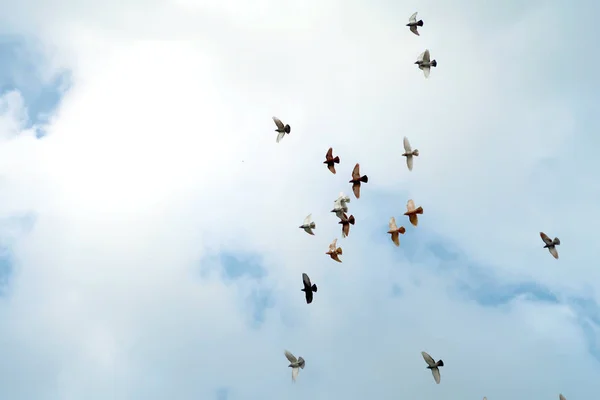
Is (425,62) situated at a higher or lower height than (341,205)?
higher

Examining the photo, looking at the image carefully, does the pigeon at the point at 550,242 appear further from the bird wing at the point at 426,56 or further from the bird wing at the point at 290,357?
the bird wing at the point at 290,357

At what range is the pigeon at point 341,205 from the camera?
7806 centimetres

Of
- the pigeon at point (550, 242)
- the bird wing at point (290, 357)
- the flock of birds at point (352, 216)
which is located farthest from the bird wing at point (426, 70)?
the bird wing at point (290, 357)

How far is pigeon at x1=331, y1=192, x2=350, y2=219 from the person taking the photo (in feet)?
256

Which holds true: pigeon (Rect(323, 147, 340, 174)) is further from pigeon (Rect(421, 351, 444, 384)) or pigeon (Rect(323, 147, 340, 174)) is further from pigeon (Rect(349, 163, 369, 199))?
pigeon (Rect(421, 351, 444, 384))

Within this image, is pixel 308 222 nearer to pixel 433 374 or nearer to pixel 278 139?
pixel 278 139

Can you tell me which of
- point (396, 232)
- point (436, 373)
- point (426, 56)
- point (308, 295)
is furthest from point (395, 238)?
point (426, 56)

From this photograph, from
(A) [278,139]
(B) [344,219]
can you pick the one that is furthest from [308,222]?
(A) [278,139]

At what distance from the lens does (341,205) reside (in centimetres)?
7862

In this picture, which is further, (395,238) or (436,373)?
(436,373)

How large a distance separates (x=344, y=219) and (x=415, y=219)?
312 inches

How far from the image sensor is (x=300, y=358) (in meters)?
79.6

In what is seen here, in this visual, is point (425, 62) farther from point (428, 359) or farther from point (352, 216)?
point (428, 359)

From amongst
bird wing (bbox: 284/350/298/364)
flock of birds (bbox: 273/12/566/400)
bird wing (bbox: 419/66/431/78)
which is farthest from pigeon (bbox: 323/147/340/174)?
bird wing (bbox: 284/350/298/364)
